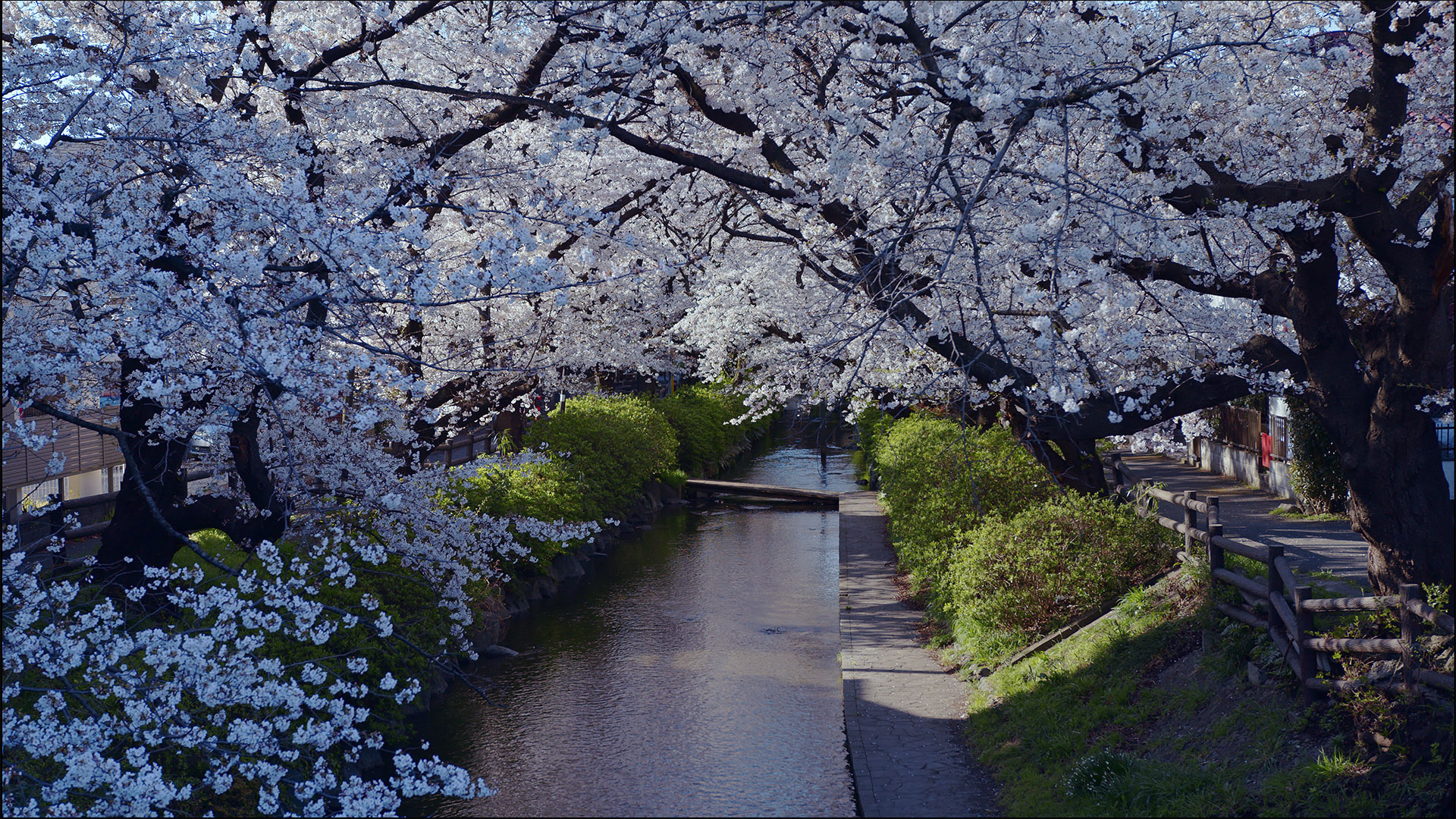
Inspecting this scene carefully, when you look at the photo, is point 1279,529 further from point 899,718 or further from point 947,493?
point 899,718

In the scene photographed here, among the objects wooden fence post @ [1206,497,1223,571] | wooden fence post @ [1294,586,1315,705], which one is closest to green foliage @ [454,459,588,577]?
wooden fence post @ [1206,497,1223,571]

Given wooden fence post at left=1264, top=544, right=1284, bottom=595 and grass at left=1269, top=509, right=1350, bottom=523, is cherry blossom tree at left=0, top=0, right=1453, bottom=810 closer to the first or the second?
wooden fence post at left=1264, top=544, right=1284, bottom=595

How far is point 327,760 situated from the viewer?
7688 mm

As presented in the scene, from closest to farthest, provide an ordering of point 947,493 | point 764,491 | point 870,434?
1. point 947,493
2. point 764,491
3. point 870,434

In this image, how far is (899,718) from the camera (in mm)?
9398

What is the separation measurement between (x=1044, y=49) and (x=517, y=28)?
6004mm

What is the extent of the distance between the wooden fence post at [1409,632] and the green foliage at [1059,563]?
415cm

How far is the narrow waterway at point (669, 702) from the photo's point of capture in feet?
29.0

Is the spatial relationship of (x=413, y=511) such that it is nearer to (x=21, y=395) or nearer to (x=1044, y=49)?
(x=21, y=395)

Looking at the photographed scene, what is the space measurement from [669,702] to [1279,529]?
8.91 metres

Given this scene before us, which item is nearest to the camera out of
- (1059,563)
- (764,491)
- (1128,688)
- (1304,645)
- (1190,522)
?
(1304,645)

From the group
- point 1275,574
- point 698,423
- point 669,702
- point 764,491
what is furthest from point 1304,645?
point 698,423

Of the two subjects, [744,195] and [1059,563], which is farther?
[744,195]

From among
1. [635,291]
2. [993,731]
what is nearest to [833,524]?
[635,291]
